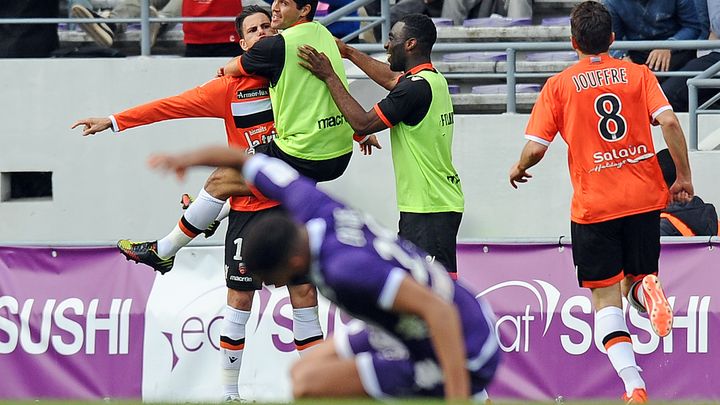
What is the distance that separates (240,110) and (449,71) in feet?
14.5

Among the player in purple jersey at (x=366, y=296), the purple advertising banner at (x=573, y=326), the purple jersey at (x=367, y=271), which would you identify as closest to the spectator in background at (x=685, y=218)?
the purple advertising banner at (x=573, y=326)

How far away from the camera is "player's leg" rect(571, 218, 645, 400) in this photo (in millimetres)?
8711

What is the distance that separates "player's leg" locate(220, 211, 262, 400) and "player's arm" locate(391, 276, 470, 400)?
144 inches

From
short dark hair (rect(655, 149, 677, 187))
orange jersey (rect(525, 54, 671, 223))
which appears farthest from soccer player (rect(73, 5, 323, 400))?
short dark hair (rect(655, 149, 677, 187))

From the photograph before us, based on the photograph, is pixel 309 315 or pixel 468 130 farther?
pixel 468 130

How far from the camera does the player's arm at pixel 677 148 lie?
8.60 m

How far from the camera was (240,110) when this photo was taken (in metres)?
9.29

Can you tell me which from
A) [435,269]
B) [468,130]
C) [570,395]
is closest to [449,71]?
[468,130]

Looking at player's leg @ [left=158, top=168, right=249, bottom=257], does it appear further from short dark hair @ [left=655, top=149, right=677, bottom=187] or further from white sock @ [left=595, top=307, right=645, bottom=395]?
short dark hair @ [left=655, top=149, right=677, bottom=187]

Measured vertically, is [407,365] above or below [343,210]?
below

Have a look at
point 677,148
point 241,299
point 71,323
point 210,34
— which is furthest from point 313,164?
point 210,34

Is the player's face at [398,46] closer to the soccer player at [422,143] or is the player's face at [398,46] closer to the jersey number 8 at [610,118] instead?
the soccer player at [422,143]

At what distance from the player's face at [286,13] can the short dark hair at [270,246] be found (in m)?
3.37

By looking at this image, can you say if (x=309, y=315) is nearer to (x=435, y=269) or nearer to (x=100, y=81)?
(x=435, y=269)
